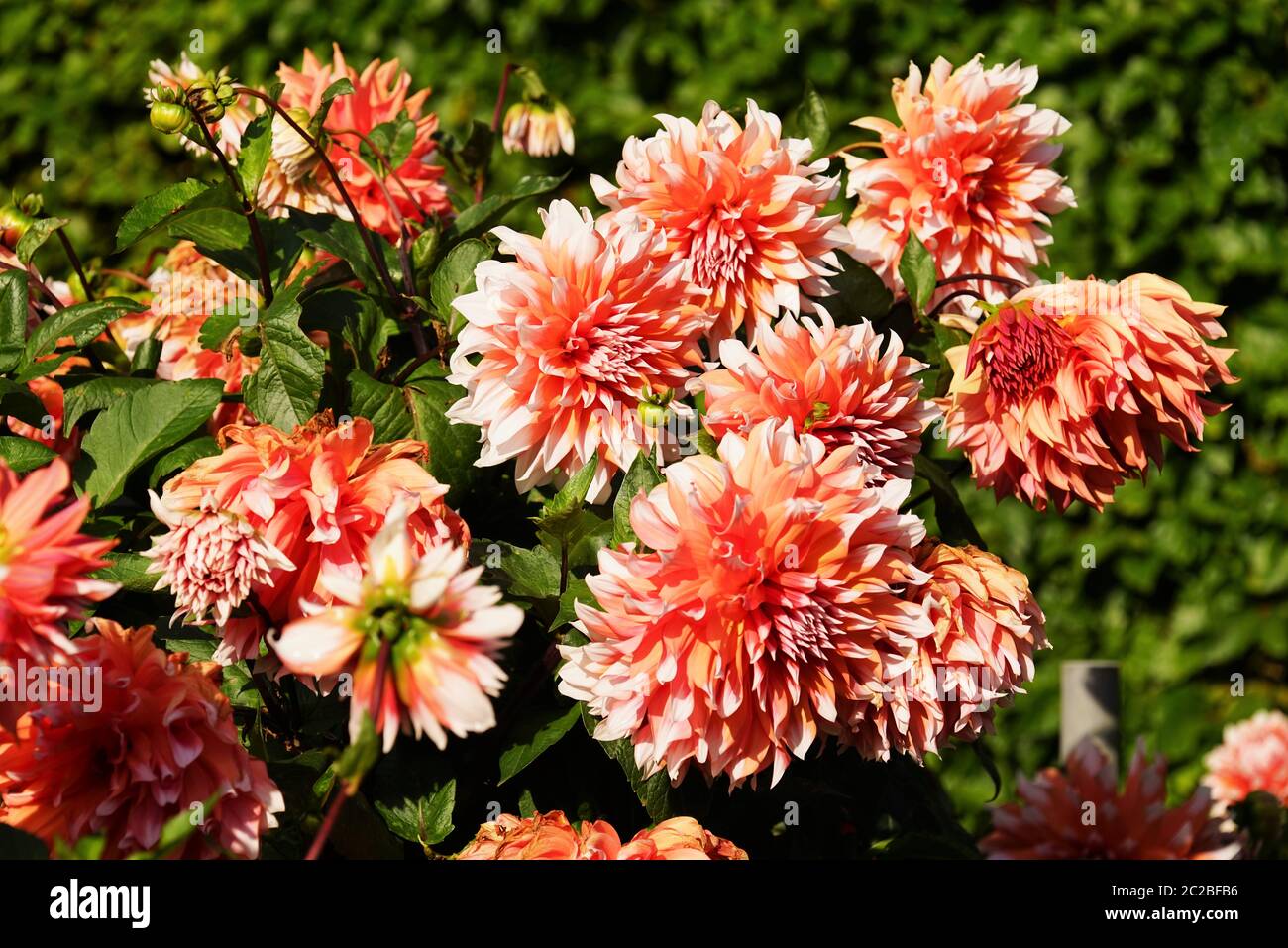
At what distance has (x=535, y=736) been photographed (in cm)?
92

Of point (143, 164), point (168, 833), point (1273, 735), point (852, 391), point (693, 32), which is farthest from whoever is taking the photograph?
point (143, 164)

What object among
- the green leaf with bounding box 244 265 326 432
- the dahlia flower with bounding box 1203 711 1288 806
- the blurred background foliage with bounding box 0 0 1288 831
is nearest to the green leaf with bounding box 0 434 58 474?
the green leaf with bounding box 244 265 326 432

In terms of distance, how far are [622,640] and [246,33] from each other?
2907 mm

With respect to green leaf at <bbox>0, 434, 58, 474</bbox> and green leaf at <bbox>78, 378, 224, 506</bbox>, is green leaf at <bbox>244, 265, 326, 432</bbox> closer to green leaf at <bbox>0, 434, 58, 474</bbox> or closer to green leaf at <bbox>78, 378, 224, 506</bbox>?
green leaf at <bbox>78, 378, 224, 506</bbox>

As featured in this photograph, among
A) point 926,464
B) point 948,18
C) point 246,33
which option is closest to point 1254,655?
point 948,18

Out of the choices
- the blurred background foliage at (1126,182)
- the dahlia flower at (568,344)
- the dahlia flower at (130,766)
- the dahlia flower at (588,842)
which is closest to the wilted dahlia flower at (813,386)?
the dahlia flower at (568,344)

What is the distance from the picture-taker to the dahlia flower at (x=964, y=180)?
115 cm

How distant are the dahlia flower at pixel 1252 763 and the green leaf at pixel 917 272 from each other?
44.7 inches

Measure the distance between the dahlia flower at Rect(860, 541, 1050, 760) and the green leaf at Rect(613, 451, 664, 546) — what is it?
0.21 meters

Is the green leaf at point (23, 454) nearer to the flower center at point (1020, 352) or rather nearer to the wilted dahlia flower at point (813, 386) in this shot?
the wilted dahlia flower at point (813, 386)

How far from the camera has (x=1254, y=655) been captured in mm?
2943

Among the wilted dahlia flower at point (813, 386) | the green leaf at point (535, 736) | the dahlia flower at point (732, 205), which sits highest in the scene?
the dahlia flower at point (732, 205)

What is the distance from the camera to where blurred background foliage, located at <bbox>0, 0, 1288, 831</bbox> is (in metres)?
2.84
